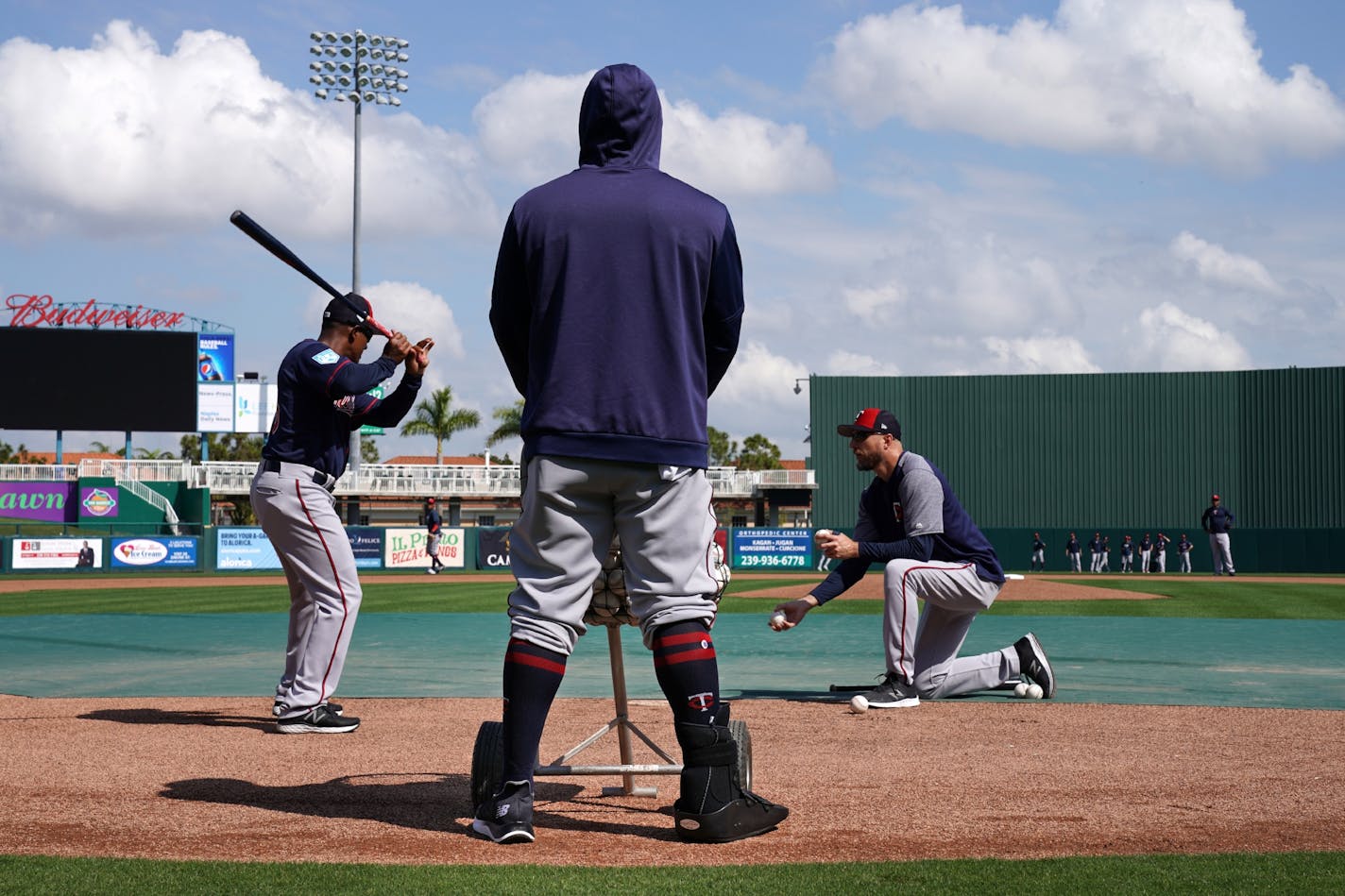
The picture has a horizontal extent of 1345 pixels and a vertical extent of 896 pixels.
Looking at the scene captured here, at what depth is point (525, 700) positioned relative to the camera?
3799 mm

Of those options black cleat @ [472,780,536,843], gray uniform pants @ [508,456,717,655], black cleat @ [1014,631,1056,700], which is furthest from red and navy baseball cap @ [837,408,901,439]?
black cleat @ [472,780,536,843]

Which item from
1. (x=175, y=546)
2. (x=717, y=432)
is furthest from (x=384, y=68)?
(x=717, y=432)

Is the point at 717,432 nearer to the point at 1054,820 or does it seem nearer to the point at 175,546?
the point at 175,546

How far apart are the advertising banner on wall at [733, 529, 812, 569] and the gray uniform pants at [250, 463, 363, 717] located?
105 ft

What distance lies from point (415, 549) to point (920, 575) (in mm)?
30358

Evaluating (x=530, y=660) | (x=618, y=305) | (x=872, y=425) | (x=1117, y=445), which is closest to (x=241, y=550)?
(x=872, y=425)

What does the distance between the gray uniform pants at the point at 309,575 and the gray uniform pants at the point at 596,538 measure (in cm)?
284

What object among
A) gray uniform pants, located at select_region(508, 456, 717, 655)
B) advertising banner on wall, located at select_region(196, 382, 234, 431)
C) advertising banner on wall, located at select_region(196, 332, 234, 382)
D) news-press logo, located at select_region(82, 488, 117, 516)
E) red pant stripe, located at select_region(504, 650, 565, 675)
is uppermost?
advertising banner on wall, located at select_region(196, 332, 234, 382)

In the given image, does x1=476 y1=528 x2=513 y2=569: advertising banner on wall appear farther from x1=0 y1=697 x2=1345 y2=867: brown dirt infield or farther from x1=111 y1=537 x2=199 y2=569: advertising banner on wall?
x1=0 y1=697 x2=1345 y2=867: brown dirt infield

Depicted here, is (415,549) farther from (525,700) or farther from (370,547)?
(525,700)

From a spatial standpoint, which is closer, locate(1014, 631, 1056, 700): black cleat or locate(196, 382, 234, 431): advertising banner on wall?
locate(1014, 631, 1056, 700): black cleat

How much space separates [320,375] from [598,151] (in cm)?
261

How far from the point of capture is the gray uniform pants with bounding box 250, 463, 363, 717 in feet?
20.9

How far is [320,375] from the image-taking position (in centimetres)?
618
